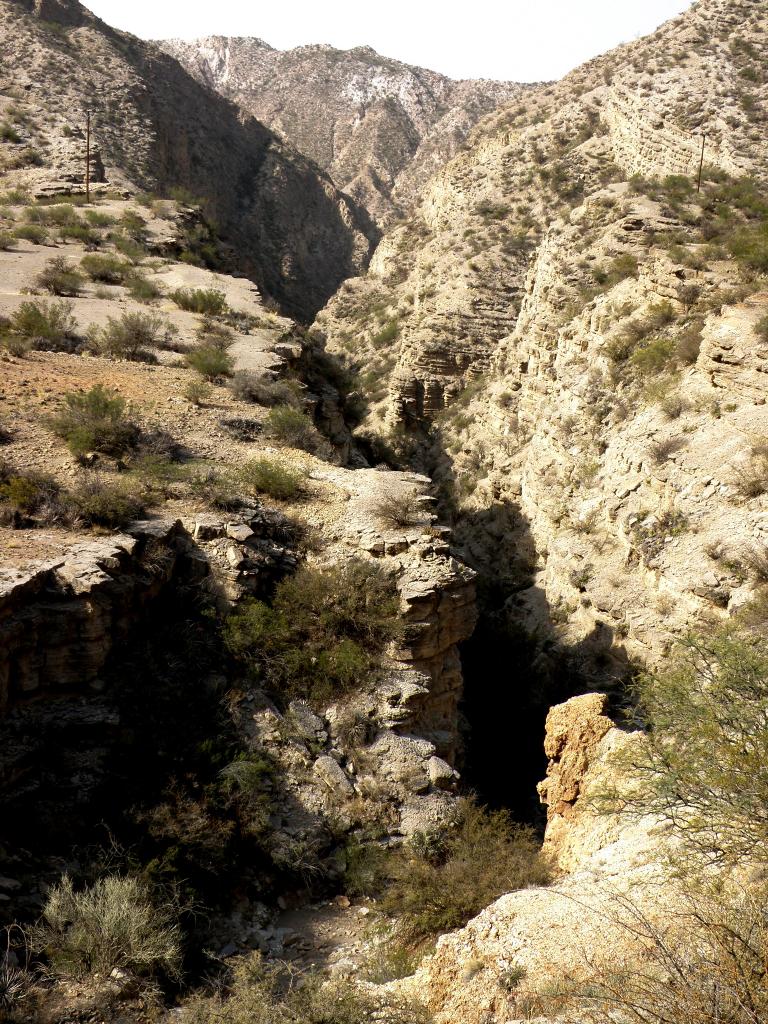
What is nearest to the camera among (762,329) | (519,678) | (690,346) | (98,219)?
(762,329)

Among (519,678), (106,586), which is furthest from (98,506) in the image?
(519,678)

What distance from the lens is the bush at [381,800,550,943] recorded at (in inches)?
257

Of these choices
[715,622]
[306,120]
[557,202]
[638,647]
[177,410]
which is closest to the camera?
[715,622]

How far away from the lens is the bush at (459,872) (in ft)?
21.4

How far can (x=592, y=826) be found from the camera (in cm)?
714

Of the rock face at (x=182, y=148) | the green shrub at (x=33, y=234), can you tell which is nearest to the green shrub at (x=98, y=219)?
the green shrub at (x=33, y=234)

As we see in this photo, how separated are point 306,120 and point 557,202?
194ft

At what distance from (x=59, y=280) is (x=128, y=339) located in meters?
4.83

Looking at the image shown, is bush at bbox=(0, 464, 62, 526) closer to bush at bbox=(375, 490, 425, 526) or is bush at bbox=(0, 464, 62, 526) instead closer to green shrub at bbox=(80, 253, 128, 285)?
bush at bbox=(375, 490, 425, 526)

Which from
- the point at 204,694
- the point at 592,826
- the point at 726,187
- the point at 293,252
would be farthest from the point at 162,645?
the point at 293,252

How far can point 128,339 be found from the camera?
621 inches

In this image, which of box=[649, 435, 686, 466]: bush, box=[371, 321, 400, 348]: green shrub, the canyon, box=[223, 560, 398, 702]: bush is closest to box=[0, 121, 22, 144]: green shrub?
the canyon

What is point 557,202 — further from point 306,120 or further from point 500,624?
point 306,120

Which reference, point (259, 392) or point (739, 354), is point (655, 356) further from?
point (259, 392)
